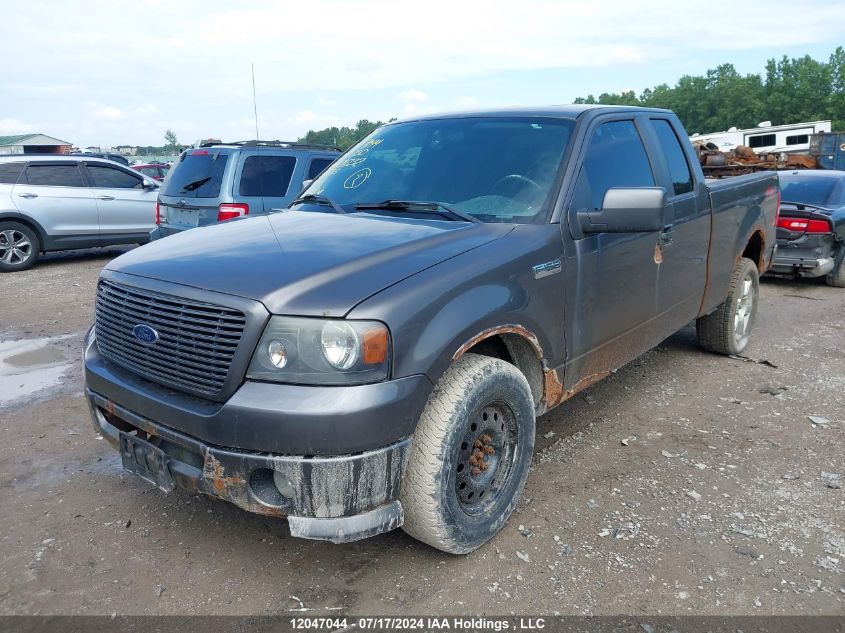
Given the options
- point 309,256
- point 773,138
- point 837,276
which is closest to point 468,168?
point 309,256

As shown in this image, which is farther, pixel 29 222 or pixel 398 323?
pixel 29 222

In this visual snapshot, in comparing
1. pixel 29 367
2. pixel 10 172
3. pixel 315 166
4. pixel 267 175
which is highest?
pixel 10 172

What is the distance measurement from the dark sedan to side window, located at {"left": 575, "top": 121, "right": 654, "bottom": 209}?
17.7 feet

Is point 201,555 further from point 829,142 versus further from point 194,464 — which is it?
point 829,142

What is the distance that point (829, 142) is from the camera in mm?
22156

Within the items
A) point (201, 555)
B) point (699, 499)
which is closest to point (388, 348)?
point (201, 555)

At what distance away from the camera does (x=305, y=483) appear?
2.38 metres

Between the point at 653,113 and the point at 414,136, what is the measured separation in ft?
5.63

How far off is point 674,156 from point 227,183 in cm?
508

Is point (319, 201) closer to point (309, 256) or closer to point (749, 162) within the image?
point (309, 256)

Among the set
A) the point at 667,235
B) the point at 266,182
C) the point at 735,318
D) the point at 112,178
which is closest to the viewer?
the point at 667,235

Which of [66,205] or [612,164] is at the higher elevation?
[612,164]

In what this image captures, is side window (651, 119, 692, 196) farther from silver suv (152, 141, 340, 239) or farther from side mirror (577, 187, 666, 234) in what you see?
silver suv (152, 141, 340, 239)

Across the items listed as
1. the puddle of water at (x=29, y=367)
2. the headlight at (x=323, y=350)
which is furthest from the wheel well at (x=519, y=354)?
the puddle of water at (x=29, y=367)
